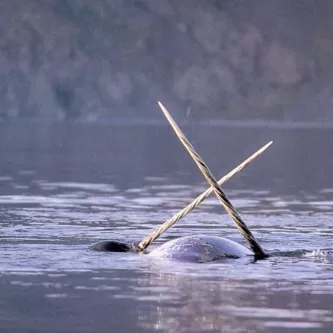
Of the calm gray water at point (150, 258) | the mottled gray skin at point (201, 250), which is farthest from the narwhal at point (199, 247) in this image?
the calm gray water at point (150, 258)

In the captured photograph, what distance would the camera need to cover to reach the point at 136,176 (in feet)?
151

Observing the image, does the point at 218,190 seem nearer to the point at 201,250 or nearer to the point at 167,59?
the point at 201,250

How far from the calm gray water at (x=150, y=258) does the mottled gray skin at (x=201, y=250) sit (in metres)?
0.37

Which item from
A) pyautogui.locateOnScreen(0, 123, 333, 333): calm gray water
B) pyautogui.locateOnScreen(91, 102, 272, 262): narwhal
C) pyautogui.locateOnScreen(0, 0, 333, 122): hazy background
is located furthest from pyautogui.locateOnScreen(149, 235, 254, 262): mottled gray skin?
pyautogui.locateOnScreen(0, 0, 333, 122): hazy background

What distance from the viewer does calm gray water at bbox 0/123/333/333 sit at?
55.9 feet

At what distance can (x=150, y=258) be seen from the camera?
Answer: 73.6ft

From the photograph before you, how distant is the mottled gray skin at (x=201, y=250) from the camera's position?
22156mm

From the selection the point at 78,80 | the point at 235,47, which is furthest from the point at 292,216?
the point at 235,47

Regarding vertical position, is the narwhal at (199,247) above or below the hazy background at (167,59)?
below

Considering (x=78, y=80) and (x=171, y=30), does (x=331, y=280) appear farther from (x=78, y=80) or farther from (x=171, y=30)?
(x=171, y=30)

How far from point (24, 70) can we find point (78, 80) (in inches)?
238

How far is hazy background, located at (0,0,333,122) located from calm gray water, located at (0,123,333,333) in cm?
11147

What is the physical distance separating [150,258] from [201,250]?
737mm

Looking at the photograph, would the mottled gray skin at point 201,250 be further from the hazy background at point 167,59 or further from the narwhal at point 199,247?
the hazy background at point 167,59
